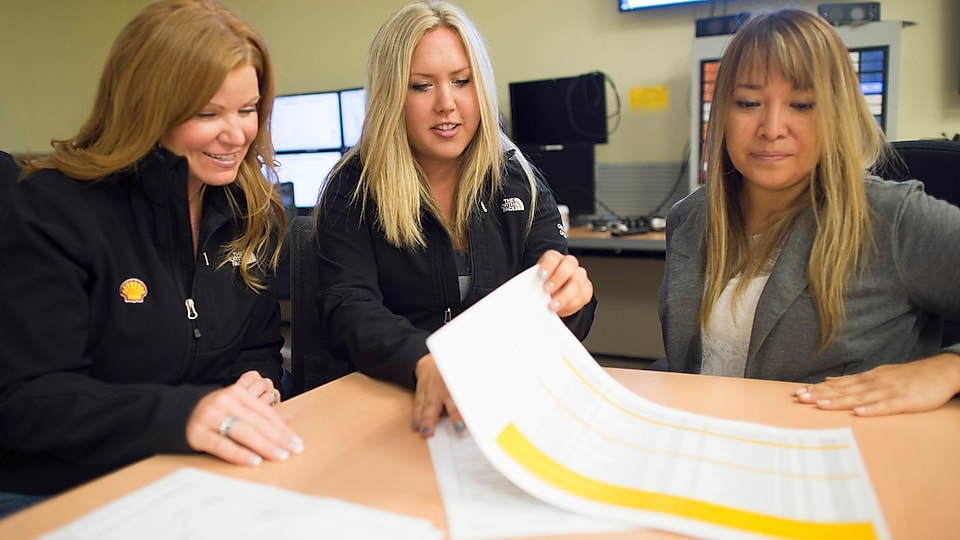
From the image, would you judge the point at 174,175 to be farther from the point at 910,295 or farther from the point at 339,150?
the point at 339,150

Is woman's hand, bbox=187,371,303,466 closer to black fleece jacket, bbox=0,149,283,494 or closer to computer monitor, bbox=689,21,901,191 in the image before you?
black fleece jacket, bbox=0,149,283,494

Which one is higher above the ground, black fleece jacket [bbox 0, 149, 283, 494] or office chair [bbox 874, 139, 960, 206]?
office chair [bbox 874, 139, 960, 206]

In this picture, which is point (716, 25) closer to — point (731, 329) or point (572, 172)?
point (572, 172)

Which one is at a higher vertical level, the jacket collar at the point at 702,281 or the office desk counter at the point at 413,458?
the jacket collar at the point at 702,281

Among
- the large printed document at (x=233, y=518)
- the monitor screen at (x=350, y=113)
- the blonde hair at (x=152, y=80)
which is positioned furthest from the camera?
the monitor screen at (x=350, y=113)

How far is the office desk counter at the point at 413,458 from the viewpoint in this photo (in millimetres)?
680

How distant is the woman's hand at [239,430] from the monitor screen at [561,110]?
8.37 ft

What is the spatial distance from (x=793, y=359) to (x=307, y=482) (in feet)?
2.67

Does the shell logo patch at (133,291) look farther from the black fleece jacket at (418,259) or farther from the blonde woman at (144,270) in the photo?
the black fleece jacket at (418,259)

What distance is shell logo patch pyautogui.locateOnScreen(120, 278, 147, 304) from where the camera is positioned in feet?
3.56

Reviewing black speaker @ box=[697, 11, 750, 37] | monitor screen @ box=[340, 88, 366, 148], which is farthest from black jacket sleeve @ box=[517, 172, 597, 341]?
monitor screen @ box=[340, 88, 366, 148]

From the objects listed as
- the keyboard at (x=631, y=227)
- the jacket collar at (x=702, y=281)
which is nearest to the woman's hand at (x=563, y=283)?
the jacket collar at (x=702, y=281)

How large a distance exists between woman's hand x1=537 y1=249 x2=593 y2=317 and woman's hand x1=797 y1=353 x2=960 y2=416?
33 centimetres

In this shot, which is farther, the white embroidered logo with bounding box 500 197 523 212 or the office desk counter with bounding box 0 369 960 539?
the white embroidered logo with bounding box 500 197 523 212
